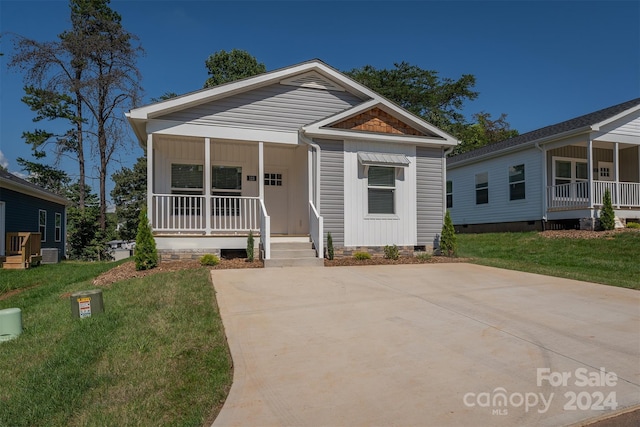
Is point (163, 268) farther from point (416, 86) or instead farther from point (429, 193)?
point (416, 86)

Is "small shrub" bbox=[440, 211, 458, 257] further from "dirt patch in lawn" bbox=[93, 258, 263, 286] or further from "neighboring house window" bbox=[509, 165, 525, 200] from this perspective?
"neighboring house window" bbox=[509, 165, 525, 200]

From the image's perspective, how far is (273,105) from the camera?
11203 mm

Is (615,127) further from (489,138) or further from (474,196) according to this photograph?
(489,138)

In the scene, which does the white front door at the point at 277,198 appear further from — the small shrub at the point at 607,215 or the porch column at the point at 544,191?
the small shrub at the point at 607,215

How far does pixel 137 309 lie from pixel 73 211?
19538 millimetres

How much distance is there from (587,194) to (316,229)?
1118cm

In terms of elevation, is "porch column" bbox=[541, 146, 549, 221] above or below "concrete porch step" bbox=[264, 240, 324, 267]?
above

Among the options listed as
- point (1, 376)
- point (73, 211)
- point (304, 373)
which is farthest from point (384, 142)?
point (73, 211)

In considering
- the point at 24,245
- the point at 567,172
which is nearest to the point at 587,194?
the point at 567,172

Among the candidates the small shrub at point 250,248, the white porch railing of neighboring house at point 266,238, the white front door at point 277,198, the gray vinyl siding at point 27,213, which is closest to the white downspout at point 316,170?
the white porch railing of neighboring house at point 266,238

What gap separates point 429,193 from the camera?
11961 millimetres

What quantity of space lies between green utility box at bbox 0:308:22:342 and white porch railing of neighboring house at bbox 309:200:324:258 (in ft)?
20.0

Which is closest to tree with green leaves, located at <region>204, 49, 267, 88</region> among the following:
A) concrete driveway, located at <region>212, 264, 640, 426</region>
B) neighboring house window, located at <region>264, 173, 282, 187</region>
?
neighboring house window, located at <region>264, 173, 282, 187</region>

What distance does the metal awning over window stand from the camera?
11062 mm
